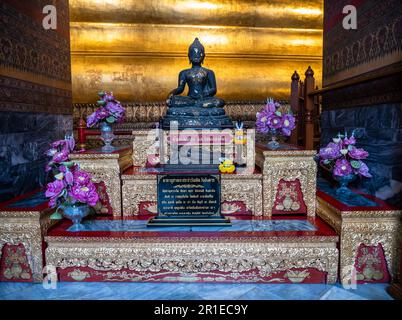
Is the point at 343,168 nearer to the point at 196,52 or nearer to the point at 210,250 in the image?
the point at 210,250

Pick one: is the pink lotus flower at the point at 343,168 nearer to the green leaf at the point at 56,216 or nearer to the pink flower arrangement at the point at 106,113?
the pink flower arrangement at the point at 106,113

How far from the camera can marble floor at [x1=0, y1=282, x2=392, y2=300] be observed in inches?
89.0

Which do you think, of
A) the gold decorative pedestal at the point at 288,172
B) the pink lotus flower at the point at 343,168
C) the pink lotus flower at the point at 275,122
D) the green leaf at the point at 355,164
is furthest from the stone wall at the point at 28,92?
the green leaf at the point at 355,164

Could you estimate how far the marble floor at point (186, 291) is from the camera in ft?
7.41

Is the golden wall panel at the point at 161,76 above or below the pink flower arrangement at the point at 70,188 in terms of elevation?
above

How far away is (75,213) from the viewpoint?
263cm

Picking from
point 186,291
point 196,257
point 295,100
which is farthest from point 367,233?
point 295,100

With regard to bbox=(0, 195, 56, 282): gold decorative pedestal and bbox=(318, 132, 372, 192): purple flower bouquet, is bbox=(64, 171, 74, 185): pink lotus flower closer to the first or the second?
bbox=(0, 195, 56, 282): gold decorative pedestal

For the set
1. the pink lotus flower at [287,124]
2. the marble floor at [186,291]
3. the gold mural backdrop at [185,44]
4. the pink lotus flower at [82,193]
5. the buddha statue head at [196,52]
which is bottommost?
the marble floor at [186,291]

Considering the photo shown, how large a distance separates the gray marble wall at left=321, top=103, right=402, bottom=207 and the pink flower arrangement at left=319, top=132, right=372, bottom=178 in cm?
10

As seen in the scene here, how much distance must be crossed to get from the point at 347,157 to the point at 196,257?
1.53 meters

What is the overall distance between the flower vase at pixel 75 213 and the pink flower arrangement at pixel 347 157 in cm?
205

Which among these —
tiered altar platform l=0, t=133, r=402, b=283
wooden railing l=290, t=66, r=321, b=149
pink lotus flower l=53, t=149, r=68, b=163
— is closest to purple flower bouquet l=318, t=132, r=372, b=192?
tiered altar platform l=0, t=133, r=402, b=283

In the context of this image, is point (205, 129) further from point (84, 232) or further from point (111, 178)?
point (84, 232)
